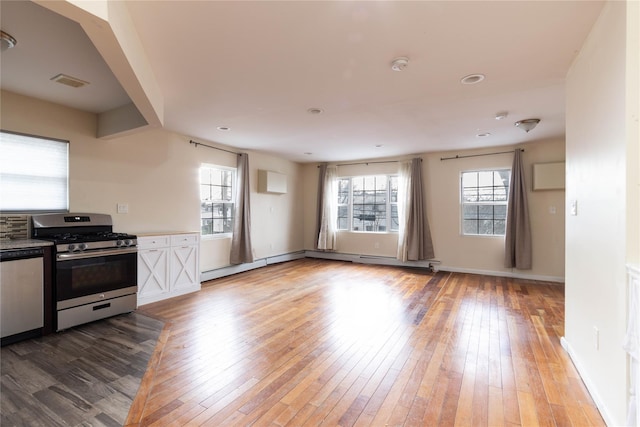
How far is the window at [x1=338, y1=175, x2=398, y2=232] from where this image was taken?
6.75 metres

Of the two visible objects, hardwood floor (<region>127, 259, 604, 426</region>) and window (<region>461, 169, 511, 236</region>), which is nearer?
hardwood floor (<region>127, 259, 604, 426</region>)

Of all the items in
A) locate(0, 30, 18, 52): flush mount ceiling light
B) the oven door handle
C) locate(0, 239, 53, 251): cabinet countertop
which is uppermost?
locate(0, 30, 18, 52): flush mount ceiling light

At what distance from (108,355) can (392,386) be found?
2.34 metres

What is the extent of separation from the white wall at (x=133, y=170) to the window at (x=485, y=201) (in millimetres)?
4365

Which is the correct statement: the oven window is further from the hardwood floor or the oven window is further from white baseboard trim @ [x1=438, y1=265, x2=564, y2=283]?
white baseboard trim @ [x1=438, y1=265, x2=564, y2=283]

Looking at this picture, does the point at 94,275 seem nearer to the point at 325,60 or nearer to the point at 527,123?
the point at 325,60

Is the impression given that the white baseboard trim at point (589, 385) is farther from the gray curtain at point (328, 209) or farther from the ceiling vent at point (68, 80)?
the gray curtain at point (328, 209)

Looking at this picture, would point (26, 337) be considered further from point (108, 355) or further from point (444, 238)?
point (444, 238)

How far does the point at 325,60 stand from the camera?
7.68 ft

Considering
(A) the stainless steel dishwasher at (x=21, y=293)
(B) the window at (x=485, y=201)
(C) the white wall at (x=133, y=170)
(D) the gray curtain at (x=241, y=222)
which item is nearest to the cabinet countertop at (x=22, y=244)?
(A) the stainless steel dishwasher at (x=21, y=293)

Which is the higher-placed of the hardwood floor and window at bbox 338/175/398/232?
window at bbox 338/175/398/232

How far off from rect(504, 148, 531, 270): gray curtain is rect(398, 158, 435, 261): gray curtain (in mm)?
1434

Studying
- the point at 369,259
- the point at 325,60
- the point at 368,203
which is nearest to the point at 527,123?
the point at 325,60

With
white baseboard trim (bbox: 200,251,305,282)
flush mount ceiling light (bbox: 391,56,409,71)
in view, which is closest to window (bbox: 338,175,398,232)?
white baseboard trim (bbox: 200,251,305,282)
